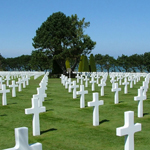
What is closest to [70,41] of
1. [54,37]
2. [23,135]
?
[54,37]

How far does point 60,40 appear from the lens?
37500mm

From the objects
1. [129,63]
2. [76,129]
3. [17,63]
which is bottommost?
[76,129]

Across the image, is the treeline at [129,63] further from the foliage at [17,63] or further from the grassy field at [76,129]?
the grassy field at [76,129]

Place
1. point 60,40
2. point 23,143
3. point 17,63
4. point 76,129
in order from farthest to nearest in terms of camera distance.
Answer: point 17,63, point 60,40, point 76,129, point 23,143

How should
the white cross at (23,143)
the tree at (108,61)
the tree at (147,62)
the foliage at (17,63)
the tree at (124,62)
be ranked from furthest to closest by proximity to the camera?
the foliage at (17,63)
the tree at (108,61)
the tree at (124,62)
the tree at (147,62)
the white cross at (23,143)

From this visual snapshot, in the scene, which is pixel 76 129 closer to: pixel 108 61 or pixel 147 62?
pixel 147 62

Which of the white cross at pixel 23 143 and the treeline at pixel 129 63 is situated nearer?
the white cross at pixel 23 143

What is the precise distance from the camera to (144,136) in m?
5.96

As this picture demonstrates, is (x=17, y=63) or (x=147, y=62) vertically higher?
(x=17, y=63)

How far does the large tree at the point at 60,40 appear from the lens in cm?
3722

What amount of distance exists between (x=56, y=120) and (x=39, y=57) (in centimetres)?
3019

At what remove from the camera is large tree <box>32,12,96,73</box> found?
37.2m

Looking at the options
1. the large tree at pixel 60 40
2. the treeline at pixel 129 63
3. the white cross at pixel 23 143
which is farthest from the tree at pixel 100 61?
the white cross at pixel 23 143

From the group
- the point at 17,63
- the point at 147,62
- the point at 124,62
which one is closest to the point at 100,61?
the point at 124,62
